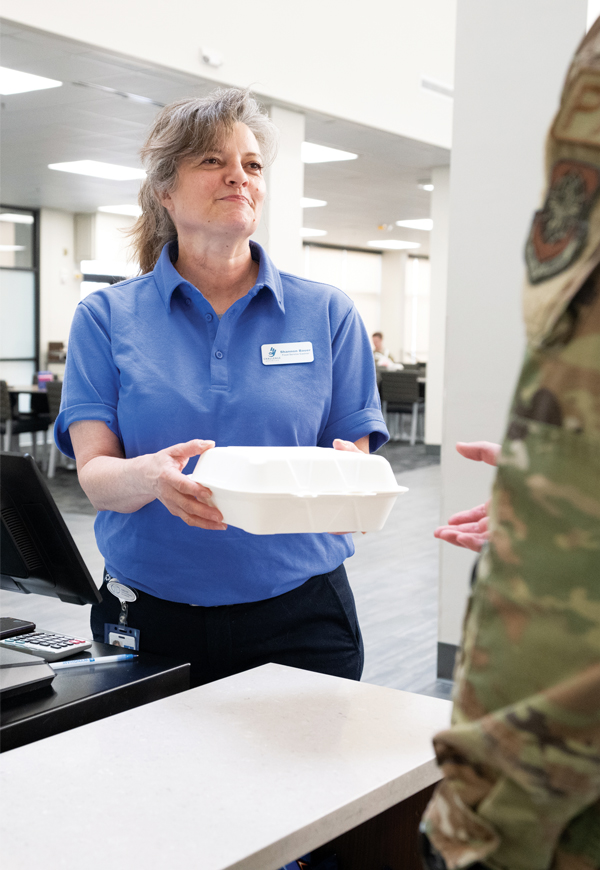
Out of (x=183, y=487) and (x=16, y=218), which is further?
(x=16, y=218)

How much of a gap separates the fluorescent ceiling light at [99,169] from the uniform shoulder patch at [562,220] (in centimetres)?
1015

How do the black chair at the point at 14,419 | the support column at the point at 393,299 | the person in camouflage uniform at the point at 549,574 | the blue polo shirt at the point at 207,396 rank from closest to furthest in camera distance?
the person in camouflage uniform at the point at 549,574, the blue polo shirt at the point at 207,396, the black chair at the point at 14,419, the support column at the point at 393,299

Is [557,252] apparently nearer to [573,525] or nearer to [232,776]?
[573,525]

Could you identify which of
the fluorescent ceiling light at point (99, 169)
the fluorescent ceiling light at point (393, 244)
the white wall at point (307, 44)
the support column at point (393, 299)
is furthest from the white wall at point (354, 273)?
the white wall at point (307, 44)

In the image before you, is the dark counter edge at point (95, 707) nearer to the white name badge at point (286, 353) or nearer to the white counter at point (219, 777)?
the white counter at point (219, 777)

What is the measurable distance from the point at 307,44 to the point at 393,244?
37.1ft

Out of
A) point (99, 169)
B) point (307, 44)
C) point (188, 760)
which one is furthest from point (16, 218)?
point (188, 760)

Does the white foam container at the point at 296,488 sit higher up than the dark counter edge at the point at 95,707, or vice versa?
the white foam container at the point at 296,488

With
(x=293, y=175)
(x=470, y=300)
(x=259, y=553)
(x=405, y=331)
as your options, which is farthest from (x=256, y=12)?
(x=405, y=331)

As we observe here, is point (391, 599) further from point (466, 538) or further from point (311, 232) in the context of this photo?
point (311, 232)

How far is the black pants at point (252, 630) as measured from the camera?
4.93 ft

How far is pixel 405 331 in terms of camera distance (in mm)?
19672

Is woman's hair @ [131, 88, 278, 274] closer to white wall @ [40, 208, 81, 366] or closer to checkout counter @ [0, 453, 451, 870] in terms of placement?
checkout counter @ [0, 453, 451, 870]

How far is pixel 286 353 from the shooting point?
1579mm
